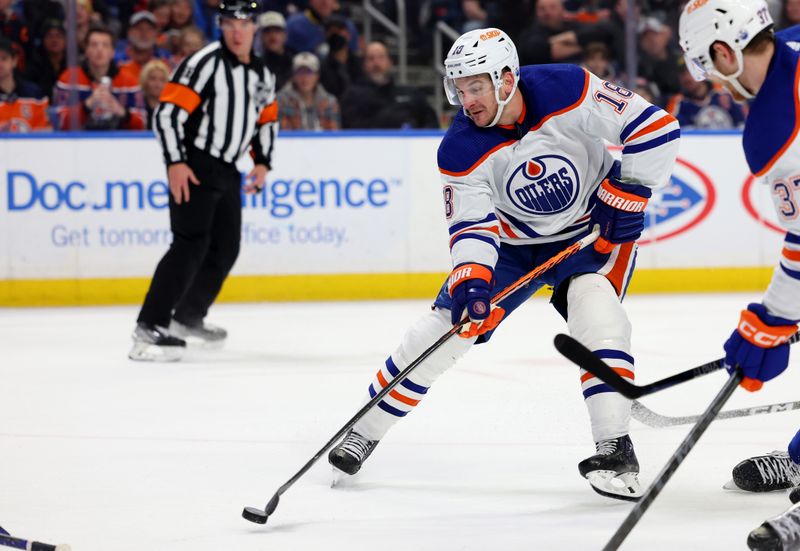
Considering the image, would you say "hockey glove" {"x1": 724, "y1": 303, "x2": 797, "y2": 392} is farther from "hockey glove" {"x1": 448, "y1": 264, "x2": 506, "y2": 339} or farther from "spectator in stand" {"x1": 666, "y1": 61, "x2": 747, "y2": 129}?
"spectator in stand" {"x1": 666, "y1": 61, "x2": 747, "y2": 129}

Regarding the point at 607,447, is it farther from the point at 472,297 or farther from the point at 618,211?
the point at 618,211

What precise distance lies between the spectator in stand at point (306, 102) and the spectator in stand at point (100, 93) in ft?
2.53

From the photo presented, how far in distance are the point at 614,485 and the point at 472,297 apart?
1.62 feet

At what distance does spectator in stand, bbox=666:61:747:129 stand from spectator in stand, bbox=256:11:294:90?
219 cm

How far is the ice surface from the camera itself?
2.25 metres

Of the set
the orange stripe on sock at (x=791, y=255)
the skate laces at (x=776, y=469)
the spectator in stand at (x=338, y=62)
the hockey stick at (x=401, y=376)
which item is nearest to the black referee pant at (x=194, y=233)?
the spectator in stand at (x=338, y=62)

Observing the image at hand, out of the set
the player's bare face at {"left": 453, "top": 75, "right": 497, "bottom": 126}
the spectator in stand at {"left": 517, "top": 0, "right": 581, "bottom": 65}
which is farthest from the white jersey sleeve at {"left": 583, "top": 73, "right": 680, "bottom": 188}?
the spectator in stand at {"left": 517, "top": 0, "right": 581, "bottom": 65}

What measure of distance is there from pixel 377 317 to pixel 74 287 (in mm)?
1642

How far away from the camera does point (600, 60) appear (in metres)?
6.58

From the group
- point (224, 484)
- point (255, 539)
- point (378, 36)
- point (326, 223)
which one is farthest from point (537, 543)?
point (378, 36)

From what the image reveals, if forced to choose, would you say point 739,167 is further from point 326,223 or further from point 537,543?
point 537,543

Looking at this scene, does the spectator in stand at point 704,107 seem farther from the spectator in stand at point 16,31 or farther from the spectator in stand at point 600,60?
the spectator in stand at point 16,31

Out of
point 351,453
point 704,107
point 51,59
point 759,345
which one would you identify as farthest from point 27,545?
point 704,107

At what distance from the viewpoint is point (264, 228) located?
607cm
